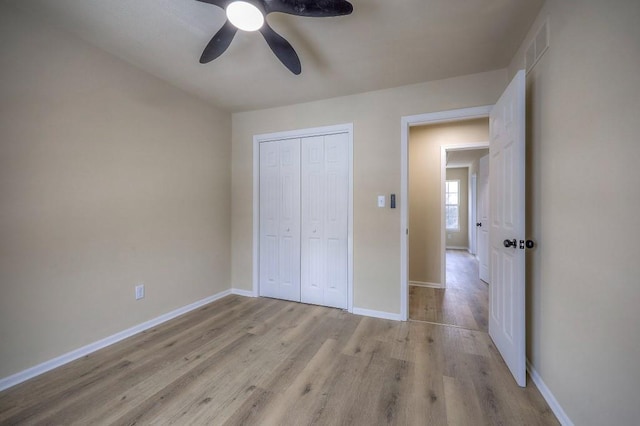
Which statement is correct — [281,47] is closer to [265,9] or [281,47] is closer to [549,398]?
[265,9]

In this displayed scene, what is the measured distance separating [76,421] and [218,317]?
1404mm

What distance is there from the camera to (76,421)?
1452 millimetres

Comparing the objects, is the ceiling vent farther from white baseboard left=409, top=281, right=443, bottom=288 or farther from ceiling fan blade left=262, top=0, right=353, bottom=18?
white baseboard left=409, top=281, right=443, bottom=288

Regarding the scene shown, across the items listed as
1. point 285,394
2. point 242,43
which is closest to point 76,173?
point 242,43

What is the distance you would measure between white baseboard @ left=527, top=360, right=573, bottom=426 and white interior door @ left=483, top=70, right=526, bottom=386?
3.7 inches

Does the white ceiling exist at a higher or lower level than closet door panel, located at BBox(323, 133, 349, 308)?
higher

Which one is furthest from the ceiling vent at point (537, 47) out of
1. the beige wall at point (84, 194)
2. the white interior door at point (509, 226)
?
the beige wall at point (84, 194)

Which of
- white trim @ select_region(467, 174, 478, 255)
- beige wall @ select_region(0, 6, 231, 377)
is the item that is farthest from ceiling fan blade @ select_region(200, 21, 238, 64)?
white trim @ select_region(467, 174, 478, 255)

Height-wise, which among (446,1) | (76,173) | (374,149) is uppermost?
(446,1)

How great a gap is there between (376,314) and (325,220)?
3.98ft

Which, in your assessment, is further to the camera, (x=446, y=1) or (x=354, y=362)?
(x=354, y=362)

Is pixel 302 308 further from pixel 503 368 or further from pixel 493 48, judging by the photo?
pixel 493 48

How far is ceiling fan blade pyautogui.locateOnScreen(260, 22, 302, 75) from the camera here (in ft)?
5.31

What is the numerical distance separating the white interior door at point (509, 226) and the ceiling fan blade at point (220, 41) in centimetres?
190
